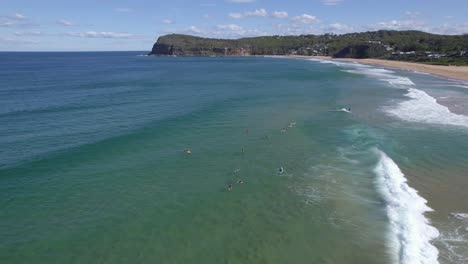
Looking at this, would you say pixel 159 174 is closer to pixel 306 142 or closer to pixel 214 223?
pixel 214 223

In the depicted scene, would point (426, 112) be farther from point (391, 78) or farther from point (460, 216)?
point (391, 78)

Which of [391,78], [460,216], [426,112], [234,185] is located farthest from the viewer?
[391,78]

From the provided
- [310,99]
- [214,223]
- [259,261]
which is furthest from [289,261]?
[310,99]

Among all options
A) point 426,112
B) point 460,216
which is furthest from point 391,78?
point 460,216

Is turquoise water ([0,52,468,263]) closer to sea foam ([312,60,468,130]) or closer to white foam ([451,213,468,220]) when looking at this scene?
white foam ([451,213,468,220])

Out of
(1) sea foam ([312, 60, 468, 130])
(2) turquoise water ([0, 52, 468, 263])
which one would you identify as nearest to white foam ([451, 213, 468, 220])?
(2) turquoise water ([0, 52, 468, 263])

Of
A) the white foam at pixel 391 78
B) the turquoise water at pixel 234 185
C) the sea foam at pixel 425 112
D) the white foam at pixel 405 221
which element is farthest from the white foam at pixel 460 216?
the white foam at pixel 391 78

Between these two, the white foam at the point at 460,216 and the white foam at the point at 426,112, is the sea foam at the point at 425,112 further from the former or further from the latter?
the white foam at the point at 460,216
